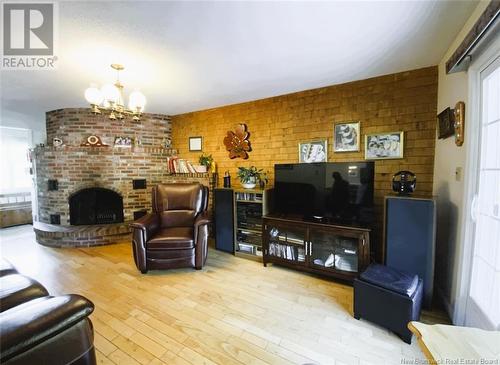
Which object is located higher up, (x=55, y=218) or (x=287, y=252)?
(x=55, y=218)

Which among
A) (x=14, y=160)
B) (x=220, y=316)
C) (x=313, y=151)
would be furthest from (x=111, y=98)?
(x=14, y=160)

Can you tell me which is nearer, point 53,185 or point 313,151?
point 313,151

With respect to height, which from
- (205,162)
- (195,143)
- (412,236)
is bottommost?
(412,236)

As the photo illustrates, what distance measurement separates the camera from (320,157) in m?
2.86

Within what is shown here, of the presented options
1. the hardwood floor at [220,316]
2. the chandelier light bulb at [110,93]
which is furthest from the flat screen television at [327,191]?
the chandelier light bulb at [110,93]

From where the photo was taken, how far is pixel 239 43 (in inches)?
71.2

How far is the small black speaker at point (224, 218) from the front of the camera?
310cm

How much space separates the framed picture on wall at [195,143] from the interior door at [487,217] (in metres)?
3.55

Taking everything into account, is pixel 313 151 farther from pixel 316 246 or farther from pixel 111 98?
pixel 111 98

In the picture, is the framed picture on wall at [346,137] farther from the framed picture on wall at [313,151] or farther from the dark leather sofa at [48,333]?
the dark leather sofa at [48,333]

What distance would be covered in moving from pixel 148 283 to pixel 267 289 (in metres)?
1.35

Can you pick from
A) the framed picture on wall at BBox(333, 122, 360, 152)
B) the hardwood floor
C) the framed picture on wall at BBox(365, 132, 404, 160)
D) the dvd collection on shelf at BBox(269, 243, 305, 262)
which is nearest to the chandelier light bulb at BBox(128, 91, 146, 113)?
the hardwood floor

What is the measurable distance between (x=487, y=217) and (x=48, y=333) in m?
2.55

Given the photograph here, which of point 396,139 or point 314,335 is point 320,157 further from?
point 314,335
